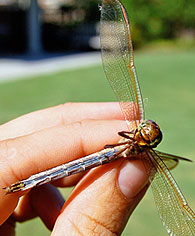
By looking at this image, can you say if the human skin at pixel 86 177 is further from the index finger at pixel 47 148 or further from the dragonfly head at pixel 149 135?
the dragonfly head at pixel 149 135

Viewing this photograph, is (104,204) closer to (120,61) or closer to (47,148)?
(47,148)

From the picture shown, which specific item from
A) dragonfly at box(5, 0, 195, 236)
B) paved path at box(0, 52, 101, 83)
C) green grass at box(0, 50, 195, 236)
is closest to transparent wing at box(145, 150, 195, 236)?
dragonfly at box(5, 0, 195, 236)

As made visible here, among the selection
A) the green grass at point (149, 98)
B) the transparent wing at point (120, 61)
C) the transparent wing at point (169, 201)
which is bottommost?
the green grass at point (149, 98)

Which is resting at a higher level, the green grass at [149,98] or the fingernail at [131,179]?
the fingernail at [131,179]

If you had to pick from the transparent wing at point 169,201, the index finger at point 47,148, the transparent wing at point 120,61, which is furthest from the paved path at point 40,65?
the transparent wing at point 169,201

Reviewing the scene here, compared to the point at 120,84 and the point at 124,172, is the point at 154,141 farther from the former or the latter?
the point at 120,84

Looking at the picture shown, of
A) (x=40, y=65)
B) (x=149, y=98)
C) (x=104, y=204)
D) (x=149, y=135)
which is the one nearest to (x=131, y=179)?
(x=104, y=204)

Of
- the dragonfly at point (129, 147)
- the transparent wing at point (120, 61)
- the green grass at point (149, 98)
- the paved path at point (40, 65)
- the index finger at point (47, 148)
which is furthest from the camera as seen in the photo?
the paved path at point (40, 65)
